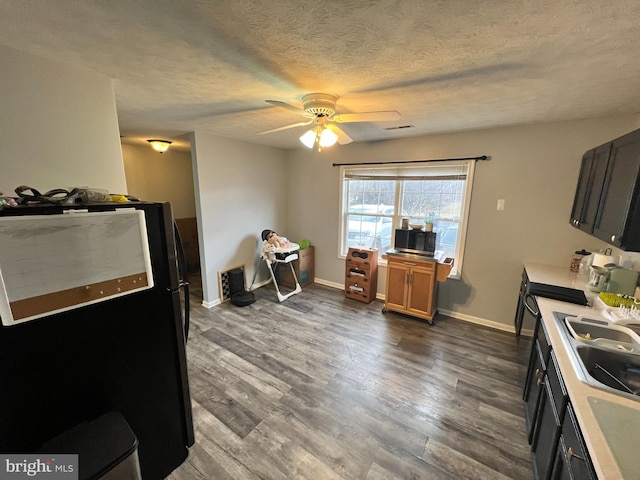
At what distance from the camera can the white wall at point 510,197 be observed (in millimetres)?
2535

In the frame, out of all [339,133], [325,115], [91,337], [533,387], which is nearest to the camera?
[91,337]

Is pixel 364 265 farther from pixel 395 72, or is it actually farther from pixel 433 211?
pixel 395 72

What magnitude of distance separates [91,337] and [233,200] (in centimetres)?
282

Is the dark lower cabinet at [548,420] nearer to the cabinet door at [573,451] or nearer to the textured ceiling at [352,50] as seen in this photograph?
the cabinet door at [573,451]

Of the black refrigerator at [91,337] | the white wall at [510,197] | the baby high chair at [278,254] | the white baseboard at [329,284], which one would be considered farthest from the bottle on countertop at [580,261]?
the black refrigerator at [91,337]

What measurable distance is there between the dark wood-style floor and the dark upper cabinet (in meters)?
1.41

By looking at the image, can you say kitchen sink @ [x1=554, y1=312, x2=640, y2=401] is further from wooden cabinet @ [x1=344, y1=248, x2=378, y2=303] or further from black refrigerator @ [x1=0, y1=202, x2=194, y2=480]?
wooden cabinet @ [x1=344, y1=248, x2=378, y2=303]

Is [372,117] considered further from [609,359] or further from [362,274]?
[362,274]

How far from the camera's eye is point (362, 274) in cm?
370

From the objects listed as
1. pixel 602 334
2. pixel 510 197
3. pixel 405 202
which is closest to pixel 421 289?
pixel 405 202

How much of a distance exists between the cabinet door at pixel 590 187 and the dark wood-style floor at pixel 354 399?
1.42m

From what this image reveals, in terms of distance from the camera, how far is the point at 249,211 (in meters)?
3.97

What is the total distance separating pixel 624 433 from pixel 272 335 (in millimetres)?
2604

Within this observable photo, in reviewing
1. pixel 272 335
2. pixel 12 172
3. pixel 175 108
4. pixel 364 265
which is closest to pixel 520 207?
pixel 364 265
